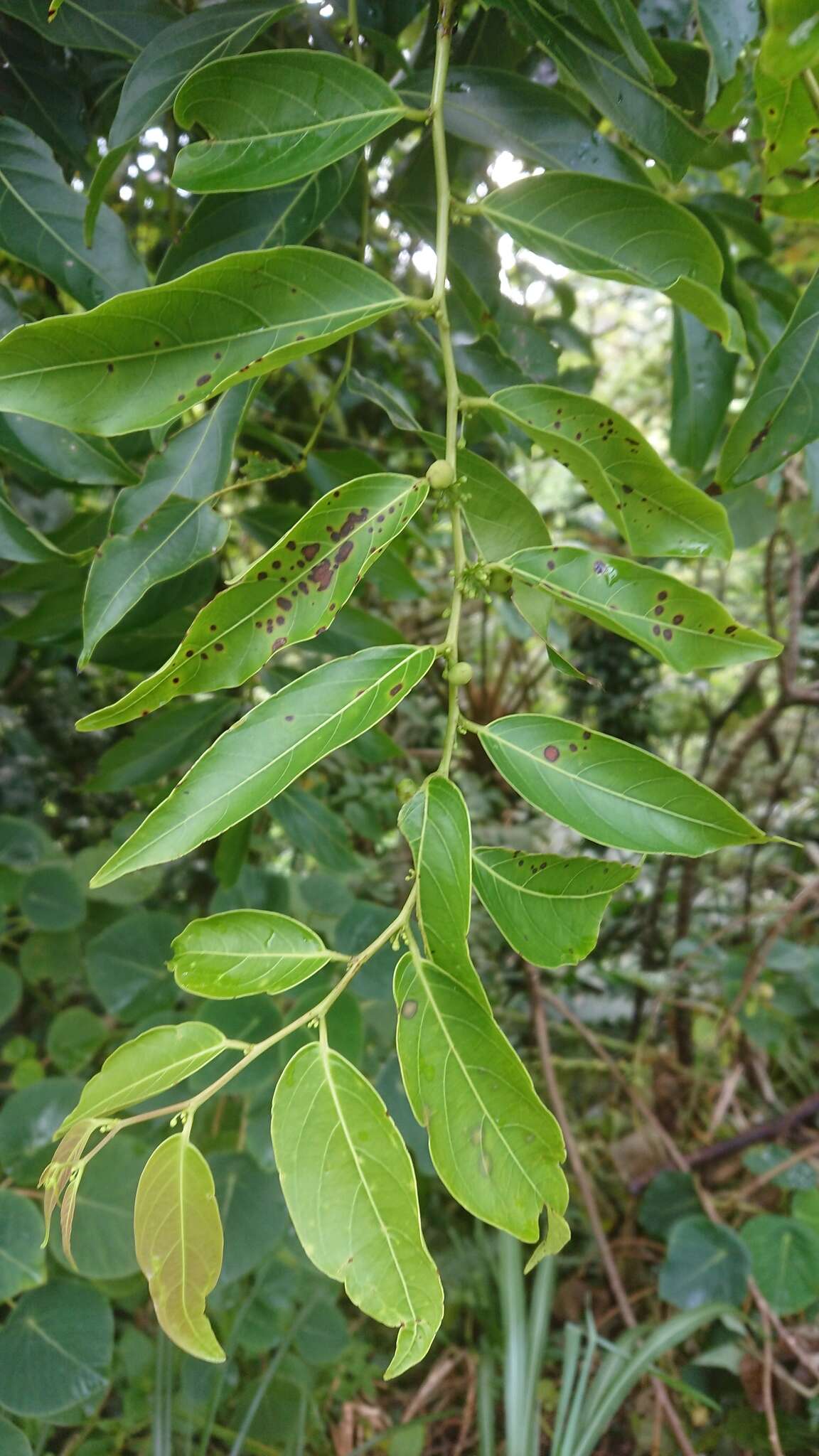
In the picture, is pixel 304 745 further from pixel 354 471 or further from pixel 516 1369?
pixel 516 1369

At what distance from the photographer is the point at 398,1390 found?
3.59 feet

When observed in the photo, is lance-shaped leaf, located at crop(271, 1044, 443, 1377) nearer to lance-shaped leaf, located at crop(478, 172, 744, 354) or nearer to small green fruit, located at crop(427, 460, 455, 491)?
small green fruit, located at crop(427, 460, 455, 491)

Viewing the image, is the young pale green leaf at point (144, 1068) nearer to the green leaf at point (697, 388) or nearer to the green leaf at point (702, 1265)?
the green leaf at point (697, 388)

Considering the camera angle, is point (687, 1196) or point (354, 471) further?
point (687, 1196)

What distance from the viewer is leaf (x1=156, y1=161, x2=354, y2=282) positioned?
0.41 meters

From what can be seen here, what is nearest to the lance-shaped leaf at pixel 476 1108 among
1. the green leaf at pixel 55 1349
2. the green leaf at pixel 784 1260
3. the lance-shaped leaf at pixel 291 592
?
the lance-shaped leaf at pixel 291 592

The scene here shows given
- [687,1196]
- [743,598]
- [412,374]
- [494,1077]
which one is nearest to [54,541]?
[494,1077]

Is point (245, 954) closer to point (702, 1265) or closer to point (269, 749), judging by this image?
point (269, 749)

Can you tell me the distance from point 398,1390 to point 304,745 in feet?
3.88

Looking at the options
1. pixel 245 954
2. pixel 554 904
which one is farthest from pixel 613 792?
pixel 245 954

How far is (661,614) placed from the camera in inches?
12.6

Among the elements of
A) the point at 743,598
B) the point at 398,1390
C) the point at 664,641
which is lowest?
the point at 398,1390

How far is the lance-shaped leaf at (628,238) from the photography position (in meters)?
0.35

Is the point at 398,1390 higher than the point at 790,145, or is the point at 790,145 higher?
the point at 790,145
